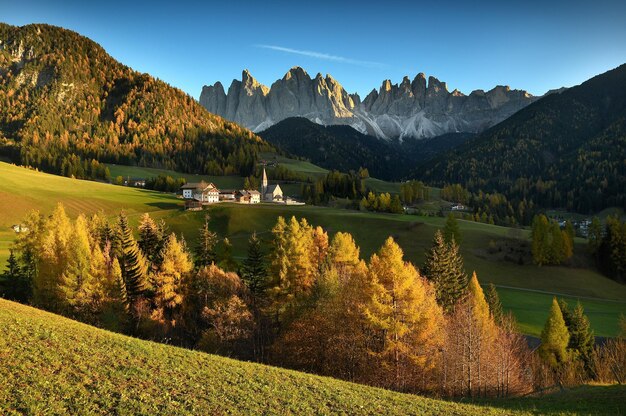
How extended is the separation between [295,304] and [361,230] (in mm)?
66771

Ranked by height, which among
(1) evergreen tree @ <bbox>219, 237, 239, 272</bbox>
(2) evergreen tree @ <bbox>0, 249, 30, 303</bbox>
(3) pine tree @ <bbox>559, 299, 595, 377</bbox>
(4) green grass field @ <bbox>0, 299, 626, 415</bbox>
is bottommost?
(3) pine tree @ <bbox>559, 299, 595, 377</bbox>

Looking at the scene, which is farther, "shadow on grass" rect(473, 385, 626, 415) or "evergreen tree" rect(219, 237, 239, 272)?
"evergreen tree" rect(219, 237, 239, 272)

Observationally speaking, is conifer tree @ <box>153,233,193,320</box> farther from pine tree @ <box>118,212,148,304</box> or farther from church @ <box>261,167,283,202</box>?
church @ <box>261,167,283,202</box>

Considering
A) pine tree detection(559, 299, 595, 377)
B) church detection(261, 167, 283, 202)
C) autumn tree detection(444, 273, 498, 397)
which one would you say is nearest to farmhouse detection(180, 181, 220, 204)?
church detection(261, 167, 283, 202)

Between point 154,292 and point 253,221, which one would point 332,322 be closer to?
point 154,292

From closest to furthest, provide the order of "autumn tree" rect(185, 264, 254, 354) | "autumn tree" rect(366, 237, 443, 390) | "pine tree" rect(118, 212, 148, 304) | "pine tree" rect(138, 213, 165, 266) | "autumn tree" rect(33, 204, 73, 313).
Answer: "autumn tree" rect(366, 237, 443, 390), "autumn tree" rect(185, 264, 254, 354), "autumn tree" rect(33, 204, 73, 313), "pine tree" rect(118, 212, 148, 304), "pine tree" rect(138, 213, 165, 266)

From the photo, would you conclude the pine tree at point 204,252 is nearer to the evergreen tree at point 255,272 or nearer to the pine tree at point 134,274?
the evergreen tree at point 255,272

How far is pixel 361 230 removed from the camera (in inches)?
4387

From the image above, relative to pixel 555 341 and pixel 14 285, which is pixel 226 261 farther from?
pixel 555 341

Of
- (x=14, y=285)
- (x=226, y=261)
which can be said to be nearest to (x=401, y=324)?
(x=226, y=261)

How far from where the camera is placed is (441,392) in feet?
111

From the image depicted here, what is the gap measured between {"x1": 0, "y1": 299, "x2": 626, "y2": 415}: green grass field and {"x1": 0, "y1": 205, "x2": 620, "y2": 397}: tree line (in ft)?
30.6

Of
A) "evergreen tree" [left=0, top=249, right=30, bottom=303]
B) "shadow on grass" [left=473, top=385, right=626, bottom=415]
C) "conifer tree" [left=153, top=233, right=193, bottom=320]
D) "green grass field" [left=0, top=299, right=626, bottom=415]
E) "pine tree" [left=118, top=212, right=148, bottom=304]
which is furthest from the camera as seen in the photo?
"pine tree" [left=118, top=212, right=148, bottom=304]

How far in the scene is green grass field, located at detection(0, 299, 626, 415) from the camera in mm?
16047
